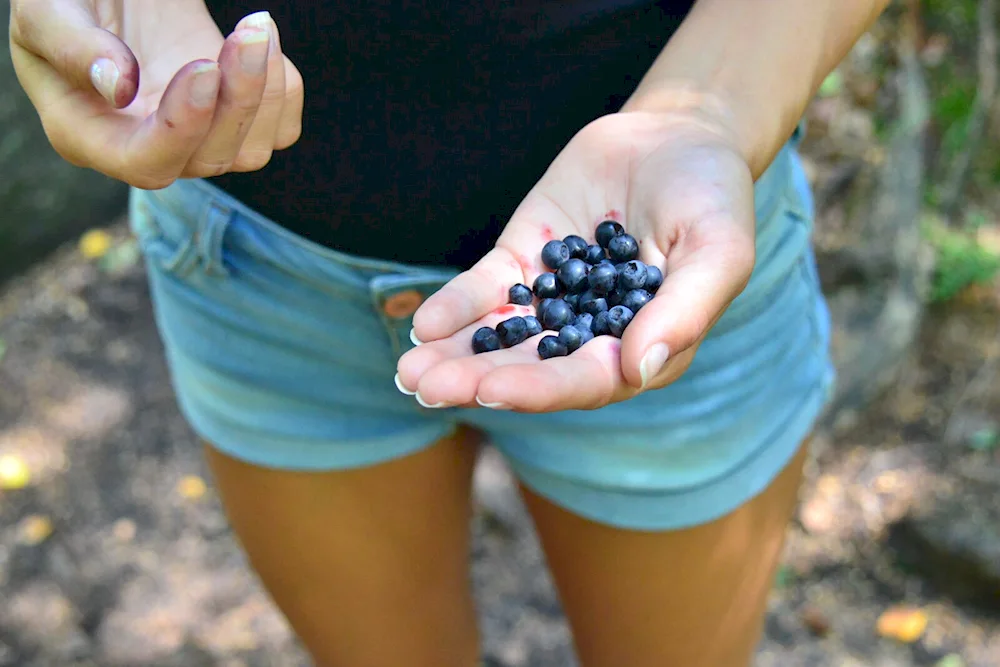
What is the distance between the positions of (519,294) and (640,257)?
A: 0.46 ft

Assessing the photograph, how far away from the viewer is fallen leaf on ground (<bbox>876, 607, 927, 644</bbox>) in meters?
2.29

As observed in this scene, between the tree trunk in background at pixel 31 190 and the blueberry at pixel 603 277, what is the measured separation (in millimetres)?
3060

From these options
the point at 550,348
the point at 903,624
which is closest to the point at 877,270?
the point at 903,624

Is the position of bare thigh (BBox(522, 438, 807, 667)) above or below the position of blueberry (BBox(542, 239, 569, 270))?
below

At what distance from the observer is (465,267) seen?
1.14m

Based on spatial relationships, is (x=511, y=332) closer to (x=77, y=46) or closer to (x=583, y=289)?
(x=583, y=289)

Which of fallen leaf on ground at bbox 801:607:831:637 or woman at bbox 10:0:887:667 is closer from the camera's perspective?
woman at bbox 10:0:887:667

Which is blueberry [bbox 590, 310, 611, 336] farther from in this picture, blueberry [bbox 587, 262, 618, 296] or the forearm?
the forearm

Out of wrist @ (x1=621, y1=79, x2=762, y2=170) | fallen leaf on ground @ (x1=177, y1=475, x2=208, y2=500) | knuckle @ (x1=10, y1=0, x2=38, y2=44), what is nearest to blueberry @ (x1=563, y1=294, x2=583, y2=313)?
wrist @ (x1=621, y1=79, x2=762, y2=170)

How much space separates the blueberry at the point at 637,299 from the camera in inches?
41.8

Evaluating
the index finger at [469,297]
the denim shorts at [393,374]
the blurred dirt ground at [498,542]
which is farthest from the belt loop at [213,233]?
the blurred dirt ground at [498,542]

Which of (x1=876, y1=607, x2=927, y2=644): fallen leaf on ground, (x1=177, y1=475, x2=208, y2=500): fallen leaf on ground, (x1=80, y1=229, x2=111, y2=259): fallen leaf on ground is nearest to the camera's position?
(x1=876, y1=607, x2=927, y2=644): fallen leaf on ground

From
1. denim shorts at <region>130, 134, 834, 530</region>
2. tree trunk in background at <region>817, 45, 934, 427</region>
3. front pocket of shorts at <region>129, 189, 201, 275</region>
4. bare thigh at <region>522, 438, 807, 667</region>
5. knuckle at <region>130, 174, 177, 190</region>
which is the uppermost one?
knuckle at <region>130, 174, 177, 190</region>

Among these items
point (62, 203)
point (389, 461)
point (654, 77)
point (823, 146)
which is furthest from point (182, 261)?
point (62, 203)
